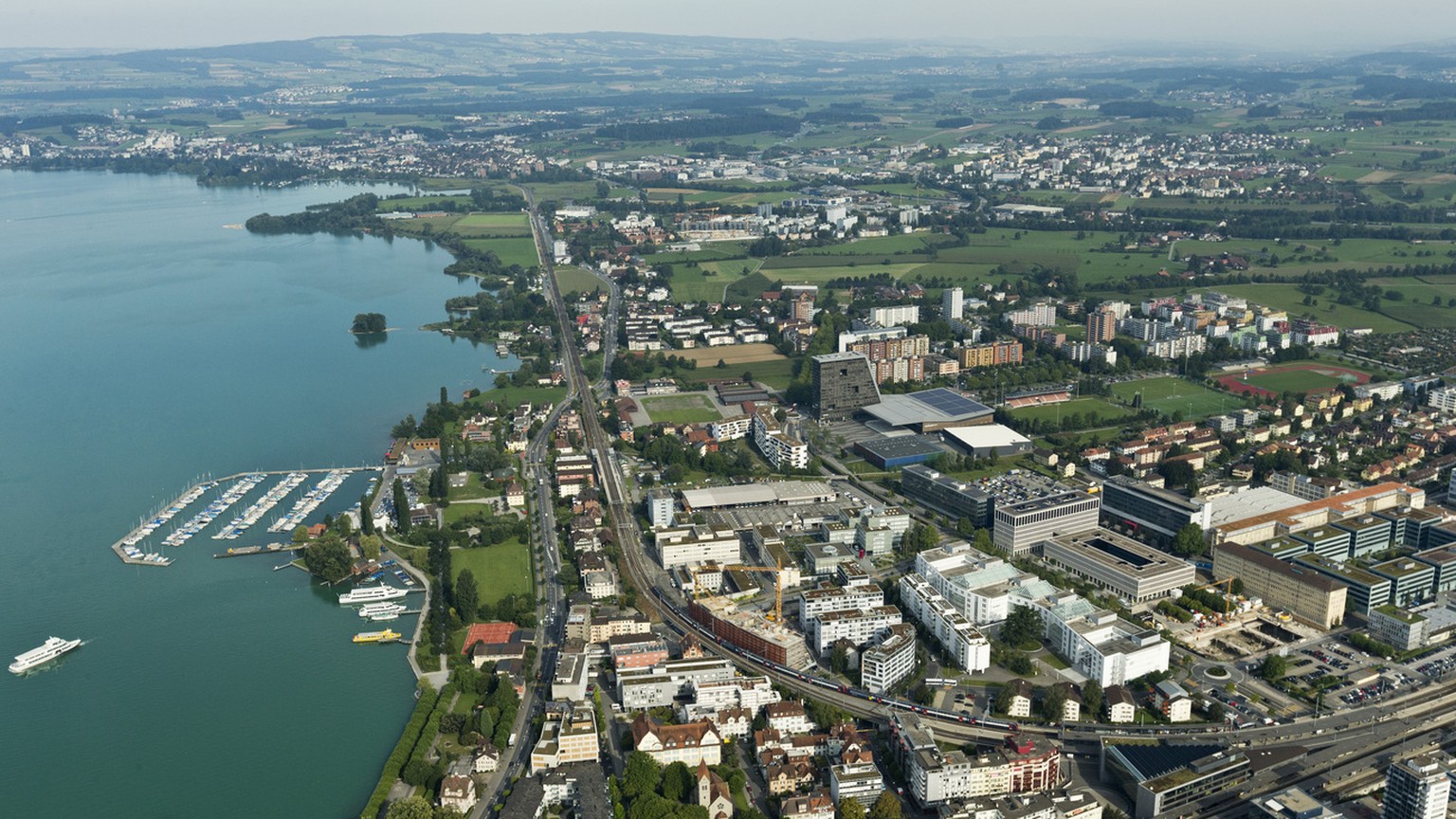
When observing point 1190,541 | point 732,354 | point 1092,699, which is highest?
point 1092,699

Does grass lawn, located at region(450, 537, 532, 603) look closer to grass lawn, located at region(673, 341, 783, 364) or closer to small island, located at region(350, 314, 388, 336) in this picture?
grass lawn, located at region(673, 341, 783, 364)

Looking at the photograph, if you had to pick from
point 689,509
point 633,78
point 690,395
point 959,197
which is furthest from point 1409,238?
point 633,78

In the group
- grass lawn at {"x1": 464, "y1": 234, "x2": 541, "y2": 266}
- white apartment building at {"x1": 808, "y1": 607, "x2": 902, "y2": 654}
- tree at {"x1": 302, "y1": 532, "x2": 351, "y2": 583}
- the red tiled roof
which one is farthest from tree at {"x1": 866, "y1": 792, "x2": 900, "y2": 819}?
grass lawn at {"x1": 464, "y1": 234, "x2": 541, "y2": 266}

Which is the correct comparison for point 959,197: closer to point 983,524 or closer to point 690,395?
point 690,395

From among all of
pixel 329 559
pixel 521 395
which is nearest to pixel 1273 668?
pixel 329 559

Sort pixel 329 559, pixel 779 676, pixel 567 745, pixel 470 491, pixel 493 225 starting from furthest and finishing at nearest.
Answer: pixel 493 225
pixel 470 491
pixel 329 559
pixel 779 676
pixel 567 745

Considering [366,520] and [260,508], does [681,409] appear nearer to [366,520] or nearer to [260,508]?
[366,520]

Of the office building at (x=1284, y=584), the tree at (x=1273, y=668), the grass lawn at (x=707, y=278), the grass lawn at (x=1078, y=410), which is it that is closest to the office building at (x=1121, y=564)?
the office building at (x=1284, y=584)
